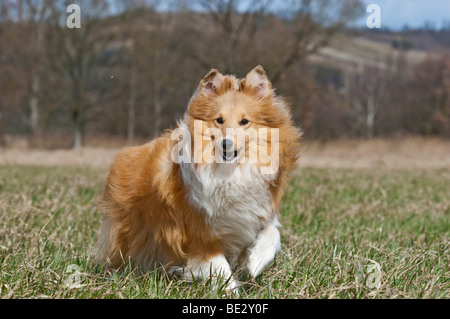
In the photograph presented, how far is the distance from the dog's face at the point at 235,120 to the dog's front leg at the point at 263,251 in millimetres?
524

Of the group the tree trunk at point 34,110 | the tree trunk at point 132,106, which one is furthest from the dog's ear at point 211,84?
the tree trunk at point 34,110

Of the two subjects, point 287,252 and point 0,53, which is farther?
point 0,53

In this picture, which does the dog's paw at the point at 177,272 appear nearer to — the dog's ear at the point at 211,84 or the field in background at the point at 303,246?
the field in background at the point at 303,246

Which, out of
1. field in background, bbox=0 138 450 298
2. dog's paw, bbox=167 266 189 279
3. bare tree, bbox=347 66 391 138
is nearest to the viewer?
field in background, bbox=0 138 450 298

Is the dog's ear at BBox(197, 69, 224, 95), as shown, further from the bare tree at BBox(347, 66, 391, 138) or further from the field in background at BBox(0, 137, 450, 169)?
the bare tree at BBox(347, 66, 391, 138)

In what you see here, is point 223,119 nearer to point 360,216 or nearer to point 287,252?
point 287,252

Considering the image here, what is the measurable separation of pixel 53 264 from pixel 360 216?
13.6 feet

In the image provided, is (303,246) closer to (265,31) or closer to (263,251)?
(263,251)

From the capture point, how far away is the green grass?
10.6 feet

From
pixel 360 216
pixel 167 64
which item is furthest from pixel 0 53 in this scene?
pixel 360 216

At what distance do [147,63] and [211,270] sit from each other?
25.6 m

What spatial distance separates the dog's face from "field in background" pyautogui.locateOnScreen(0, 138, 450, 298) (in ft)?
2.85

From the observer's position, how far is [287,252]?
4258mm

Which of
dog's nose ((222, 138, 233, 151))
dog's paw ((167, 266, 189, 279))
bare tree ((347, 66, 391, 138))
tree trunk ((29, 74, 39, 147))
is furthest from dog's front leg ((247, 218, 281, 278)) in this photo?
bare tree ((347, 66, 391, 138))
